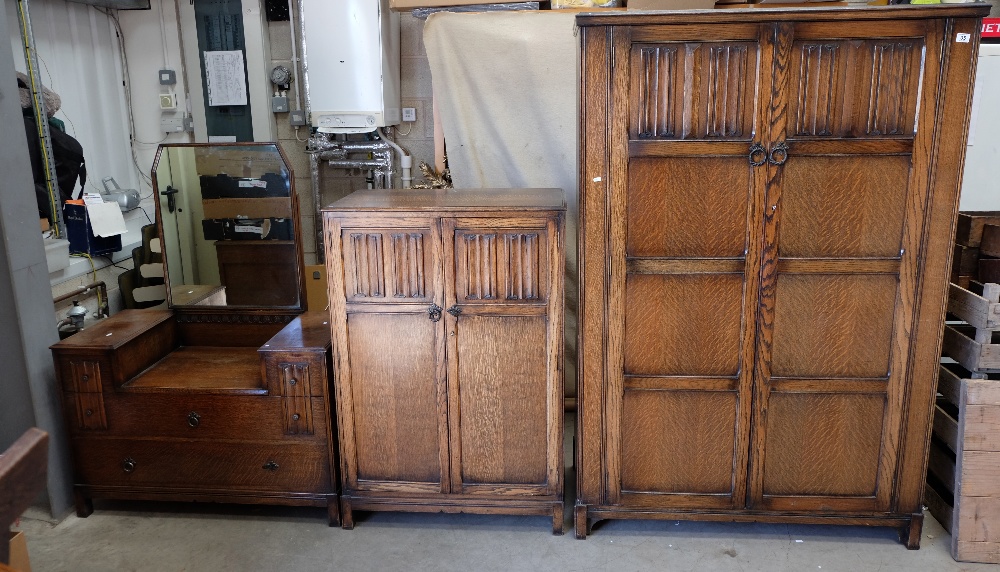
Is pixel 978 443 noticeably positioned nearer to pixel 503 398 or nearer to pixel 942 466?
pixel 942 466

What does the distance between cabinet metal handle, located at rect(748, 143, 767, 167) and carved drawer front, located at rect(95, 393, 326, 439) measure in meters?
1.62

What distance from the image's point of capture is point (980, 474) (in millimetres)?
2504

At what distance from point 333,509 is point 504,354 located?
86 cm

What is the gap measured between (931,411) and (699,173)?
1101mm

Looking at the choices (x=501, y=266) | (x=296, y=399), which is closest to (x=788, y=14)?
(x=501, y=266)

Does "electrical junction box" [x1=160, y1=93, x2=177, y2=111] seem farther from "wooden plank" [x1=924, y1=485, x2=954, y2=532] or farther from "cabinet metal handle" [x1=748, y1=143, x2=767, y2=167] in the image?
"wooden plank" [x1=924, y1=485, x2=954, y2=532]

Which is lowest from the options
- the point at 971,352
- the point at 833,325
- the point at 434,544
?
the point at 434,544

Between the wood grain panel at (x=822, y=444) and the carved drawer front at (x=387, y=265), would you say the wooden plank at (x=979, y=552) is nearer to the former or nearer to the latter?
the wood grain panel at (x=822, y=444)

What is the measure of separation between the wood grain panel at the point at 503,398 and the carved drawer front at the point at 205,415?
53 centimetres

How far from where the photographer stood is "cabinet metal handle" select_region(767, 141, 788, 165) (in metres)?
2.31

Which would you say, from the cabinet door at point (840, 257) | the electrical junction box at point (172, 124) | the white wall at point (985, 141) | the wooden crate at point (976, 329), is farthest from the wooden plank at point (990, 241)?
the electrical junction box at point (172, 124)

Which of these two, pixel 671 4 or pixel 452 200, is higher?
pixel 671 4

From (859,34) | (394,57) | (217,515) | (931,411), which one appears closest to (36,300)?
(217,515)

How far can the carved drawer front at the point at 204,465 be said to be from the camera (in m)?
2.71
